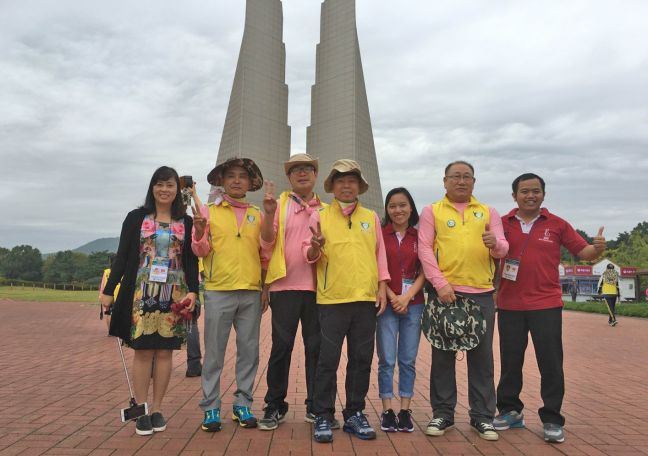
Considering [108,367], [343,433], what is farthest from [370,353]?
[108,367]

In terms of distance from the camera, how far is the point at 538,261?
3.11 metres

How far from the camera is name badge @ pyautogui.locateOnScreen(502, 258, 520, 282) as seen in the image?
10.2 ft

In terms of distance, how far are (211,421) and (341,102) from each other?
36.5 metres

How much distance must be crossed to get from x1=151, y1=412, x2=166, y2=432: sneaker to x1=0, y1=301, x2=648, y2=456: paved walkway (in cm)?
6

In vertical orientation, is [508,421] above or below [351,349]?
below

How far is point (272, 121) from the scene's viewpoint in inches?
1522

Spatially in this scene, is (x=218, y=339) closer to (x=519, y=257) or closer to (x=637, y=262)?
(x=519, y=257)

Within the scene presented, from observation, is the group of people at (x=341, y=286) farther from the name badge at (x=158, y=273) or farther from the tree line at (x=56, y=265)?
the tree line at (x=56, y=265)

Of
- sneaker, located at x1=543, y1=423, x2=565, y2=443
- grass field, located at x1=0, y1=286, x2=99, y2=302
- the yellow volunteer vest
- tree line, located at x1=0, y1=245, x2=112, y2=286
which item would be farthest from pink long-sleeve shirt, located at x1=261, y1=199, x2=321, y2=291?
tree line, located at x1=0, y1=245, x2=112, y2=286

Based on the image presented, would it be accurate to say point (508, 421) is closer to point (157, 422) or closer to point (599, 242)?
point (599, 242)

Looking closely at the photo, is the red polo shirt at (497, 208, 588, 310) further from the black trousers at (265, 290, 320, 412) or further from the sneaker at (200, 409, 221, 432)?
the sneaker at (200, 409, 221, 432)

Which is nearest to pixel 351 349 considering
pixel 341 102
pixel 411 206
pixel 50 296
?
pixel 411 206

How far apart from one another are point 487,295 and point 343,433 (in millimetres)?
1173

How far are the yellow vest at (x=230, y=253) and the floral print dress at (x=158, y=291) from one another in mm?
179
